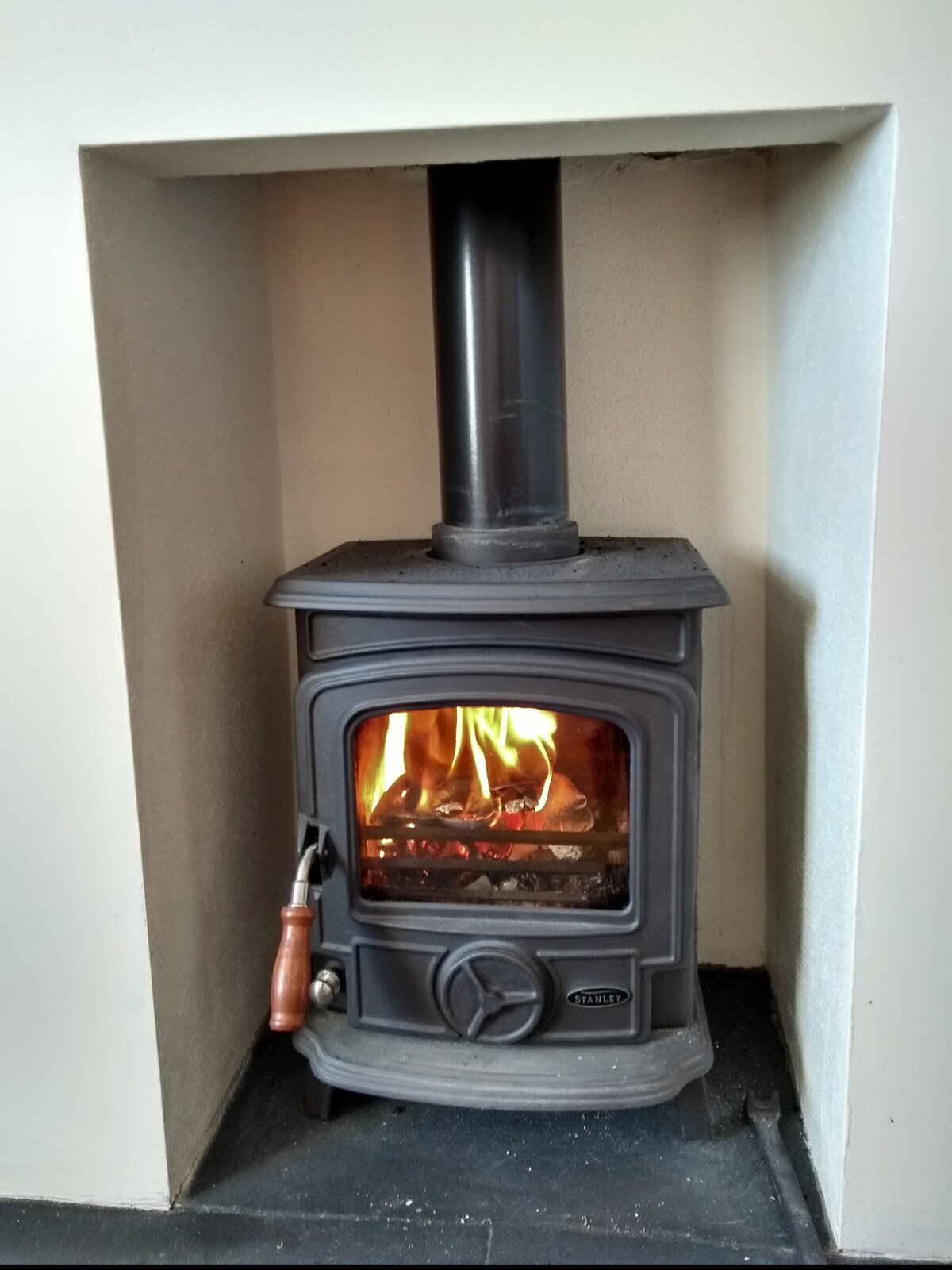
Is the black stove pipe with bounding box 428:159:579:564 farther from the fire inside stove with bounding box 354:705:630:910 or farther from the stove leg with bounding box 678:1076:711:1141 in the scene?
the stove leg with bounding box 678:1076:711:1141

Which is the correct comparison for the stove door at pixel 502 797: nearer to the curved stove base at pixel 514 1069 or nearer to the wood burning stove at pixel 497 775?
the wood burning stove at pixel 497 775

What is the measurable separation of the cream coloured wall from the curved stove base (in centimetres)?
46

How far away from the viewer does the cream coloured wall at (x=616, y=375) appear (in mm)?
1572

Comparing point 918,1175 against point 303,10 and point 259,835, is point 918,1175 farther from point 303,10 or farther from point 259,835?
point 303,10

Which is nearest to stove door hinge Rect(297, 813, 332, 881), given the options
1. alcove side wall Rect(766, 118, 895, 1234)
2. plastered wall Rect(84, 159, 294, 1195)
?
plastered wall Rect(84, 159, 294, 1195)

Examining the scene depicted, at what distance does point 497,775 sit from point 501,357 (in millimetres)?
580

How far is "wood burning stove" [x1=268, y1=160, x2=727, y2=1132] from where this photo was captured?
1262 millimetres

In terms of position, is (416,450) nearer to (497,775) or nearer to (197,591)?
(197,591)

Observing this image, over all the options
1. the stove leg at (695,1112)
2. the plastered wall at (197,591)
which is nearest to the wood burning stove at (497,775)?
the stove leg at (695,1112)

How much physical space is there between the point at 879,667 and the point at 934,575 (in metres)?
0.11

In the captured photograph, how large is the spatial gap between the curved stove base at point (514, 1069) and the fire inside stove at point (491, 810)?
0.20 meters

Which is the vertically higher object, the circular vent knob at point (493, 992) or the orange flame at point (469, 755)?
the orange flame at point (469, 755)

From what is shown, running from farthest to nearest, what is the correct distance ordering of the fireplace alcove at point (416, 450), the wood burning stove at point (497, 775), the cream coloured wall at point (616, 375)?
the cream coloured wall at point (616, 375), the wood burning stove at point (497, 775), the fireplace alcove at point (416, 450)

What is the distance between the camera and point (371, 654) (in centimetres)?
130
